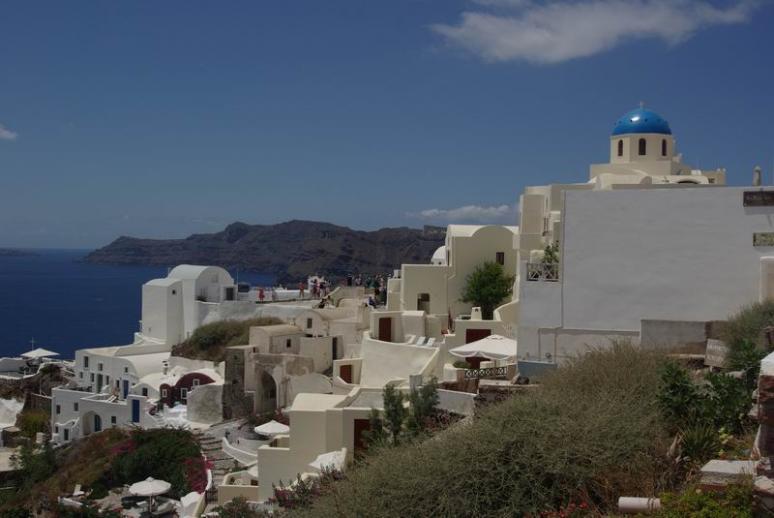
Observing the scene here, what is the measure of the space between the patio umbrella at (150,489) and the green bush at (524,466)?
1473cm

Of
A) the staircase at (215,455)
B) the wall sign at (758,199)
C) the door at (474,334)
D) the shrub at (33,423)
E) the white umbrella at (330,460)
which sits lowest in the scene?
the shrub at (33,423)

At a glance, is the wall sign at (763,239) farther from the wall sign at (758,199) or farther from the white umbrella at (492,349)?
the white umbrella at (492,349)

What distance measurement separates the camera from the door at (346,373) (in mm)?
27438

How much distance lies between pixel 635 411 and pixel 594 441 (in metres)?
1.02

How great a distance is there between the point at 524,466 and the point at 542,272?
8.55 metres

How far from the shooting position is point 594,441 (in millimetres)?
8258

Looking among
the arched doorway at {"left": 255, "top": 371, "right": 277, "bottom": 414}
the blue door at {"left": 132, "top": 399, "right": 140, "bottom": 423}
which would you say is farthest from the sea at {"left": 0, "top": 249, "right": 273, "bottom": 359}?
the arched doorway at {"left": 255, "top": 371, "right": 277, "bottom": 414}

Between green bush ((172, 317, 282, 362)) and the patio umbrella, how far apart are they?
1363 centimetres

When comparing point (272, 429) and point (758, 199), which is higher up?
point (758, 199)

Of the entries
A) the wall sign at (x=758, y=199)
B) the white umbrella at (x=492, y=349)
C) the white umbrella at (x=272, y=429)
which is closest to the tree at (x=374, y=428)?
the white umbrella at (x=492, y=349)

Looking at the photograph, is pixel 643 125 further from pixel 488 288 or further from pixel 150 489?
pixel 150 489

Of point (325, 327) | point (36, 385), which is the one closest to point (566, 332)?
point (325, 327)

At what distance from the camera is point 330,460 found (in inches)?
649

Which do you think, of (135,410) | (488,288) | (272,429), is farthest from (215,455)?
(488,288)
